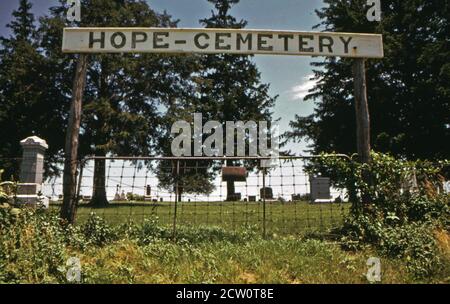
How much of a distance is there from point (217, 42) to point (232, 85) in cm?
2903

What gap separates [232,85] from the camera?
36625 millimetres

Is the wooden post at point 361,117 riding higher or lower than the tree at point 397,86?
lower

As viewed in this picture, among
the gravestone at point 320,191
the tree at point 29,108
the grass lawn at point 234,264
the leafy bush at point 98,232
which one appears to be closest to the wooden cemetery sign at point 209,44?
the leafy bush at point 98,232

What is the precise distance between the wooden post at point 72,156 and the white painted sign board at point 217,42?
1.62 feet

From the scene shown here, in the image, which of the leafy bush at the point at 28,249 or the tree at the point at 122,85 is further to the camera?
the tree at the point at 122,85

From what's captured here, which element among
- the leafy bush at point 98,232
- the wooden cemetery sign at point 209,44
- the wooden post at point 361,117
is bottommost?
the leafy bush at point 98,232

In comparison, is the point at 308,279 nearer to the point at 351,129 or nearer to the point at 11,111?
the point at 351,129

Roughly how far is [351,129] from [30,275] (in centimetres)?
2588

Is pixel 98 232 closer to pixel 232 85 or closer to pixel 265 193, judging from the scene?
pixel 265 193

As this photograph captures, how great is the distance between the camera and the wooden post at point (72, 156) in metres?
7.32

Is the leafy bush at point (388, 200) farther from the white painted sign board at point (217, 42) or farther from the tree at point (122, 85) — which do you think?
the tree at point (122, 85)

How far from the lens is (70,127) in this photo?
773 cm

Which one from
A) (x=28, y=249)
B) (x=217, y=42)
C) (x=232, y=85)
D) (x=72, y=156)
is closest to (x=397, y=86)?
(x=232, y=85)
